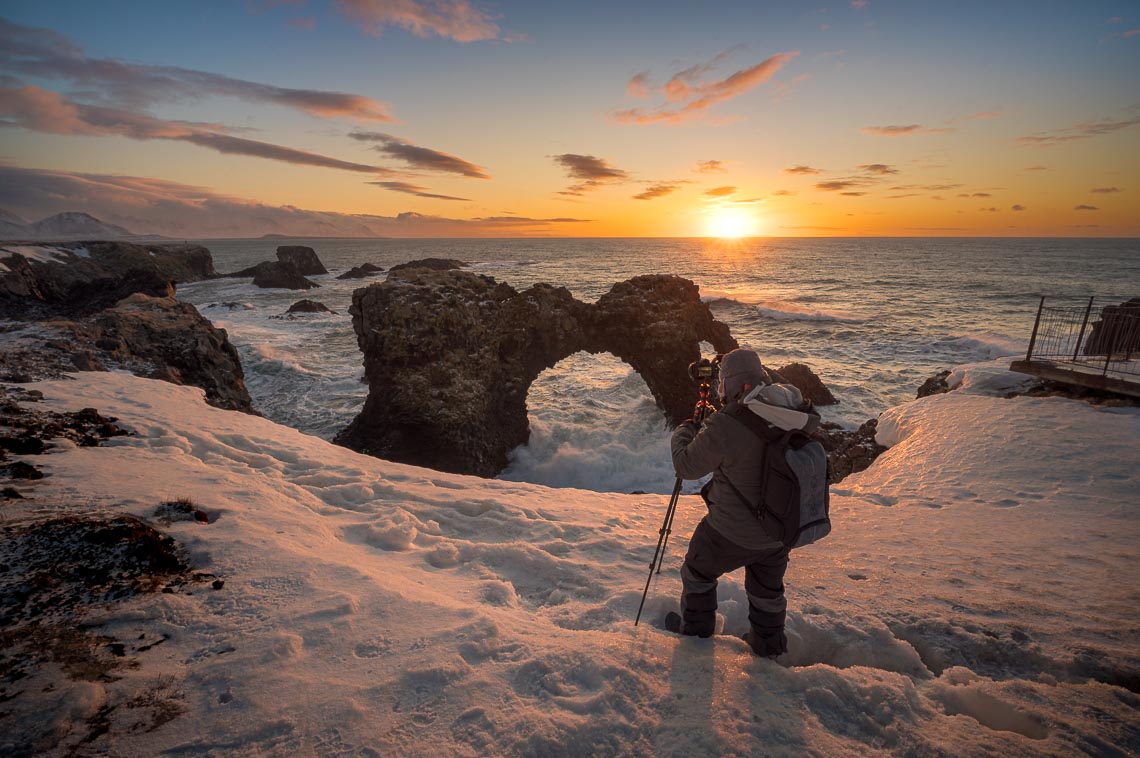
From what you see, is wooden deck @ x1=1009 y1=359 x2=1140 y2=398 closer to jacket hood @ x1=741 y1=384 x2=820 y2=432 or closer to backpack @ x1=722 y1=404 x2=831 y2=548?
backpack @ x1=722 y1=404 x2=831 y2=548

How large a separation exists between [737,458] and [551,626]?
232 centimetres

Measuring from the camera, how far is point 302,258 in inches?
3159

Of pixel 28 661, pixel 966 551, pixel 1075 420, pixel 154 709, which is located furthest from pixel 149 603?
pixel 1075 420

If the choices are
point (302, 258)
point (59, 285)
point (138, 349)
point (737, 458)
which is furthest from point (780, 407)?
point (302, 258)

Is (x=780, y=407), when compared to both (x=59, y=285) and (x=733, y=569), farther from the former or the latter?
(x=59, y=285)

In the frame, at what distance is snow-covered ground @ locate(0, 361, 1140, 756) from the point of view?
287 cm

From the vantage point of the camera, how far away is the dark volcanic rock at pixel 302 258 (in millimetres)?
76031

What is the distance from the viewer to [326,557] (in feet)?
15.9

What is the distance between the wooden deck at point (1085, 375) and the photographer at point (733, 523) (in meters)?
12.5

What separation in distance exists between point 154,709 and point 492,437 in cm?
1162

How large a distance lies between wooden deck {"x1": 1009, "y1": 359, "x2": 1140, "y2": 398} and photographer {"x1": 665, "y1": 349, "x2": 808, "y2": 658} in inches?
492

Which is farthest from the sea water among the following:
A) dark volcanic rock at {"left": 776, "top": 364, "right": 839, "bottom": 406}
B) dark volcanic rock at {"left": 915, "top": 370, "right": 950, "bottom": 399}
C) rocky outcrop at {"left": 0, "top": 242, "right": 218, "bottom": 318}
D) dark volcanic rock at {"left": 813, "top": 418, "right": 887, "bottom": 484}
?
rocky outcrop at {"left": 0, "top": 242, "right": 218, "bottom": 318}

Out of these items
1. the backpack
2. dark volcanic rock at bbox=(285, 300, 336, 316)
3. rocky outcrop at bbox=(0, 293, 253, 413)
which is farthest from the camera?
dark volcanic rock at bbox=(285, 300, 336, 316)

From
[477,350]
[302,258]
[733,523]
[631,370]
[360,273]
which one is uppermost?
[302,258]
